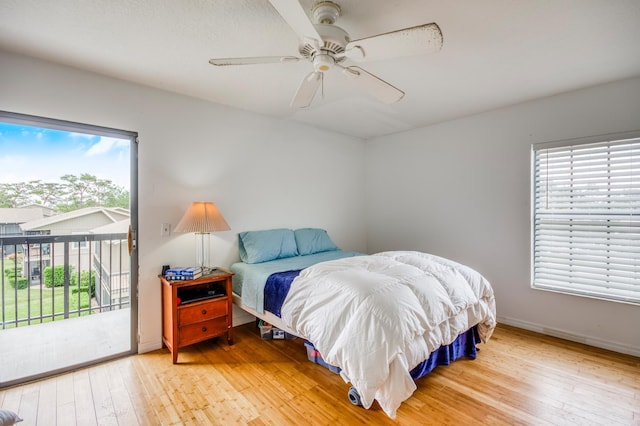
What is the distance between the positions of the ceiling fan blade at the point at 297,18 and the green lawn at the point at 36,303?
3484 mm

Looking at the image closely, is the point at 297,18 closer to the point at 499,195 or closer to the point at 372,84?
Answer: the point at 372,84

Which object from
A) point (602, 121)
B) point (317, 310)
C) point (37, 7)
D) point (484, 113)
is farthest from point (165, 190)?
point (602, 121)

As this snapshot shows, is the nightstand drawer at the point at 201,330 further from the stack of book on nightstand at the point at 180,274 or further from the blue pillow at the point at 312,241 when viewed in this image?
the blue pillow at the point at 312,241

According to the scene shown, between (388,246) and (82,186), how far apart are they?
390 cm

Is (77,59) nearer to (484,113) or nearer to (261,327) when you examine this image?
(261,327)

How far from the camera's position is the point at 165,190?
2.83 meters

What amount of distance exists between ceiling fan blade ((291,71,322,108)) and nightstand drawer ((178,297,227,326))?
195cm

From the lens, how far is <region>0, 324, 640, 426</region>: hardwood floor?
5.94 feet

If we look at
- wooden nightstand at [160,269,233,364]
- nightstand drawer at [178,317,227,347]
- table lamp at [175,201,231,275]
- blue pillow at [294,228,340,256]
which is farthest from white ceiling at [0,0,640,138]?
nightstand drawer at [178,317,227,347]

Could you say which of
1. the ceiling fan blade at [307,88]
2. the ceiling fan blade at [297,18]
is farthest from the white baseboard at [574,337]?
the ceiling fan blade at [297,18]

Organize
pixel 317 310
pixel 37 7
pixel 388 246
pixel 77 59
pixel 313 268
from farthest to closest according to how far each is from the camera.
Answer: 1. pixel 388 246
2. pixel 313 268
3. pixel 77 59
4. pixel 317 310
5. pixel 37 7

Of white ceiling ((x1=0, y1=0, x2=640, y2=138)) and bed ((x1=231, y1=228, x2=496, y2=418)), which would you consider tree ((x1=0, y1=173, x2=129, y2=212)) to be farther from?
bed ((x1=231, y1=228, x2=496, y2=418))

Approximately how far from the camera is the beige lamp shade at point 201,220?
264 cm

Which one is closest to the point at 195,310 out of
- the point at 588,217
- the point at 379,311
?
the point at 379,311
